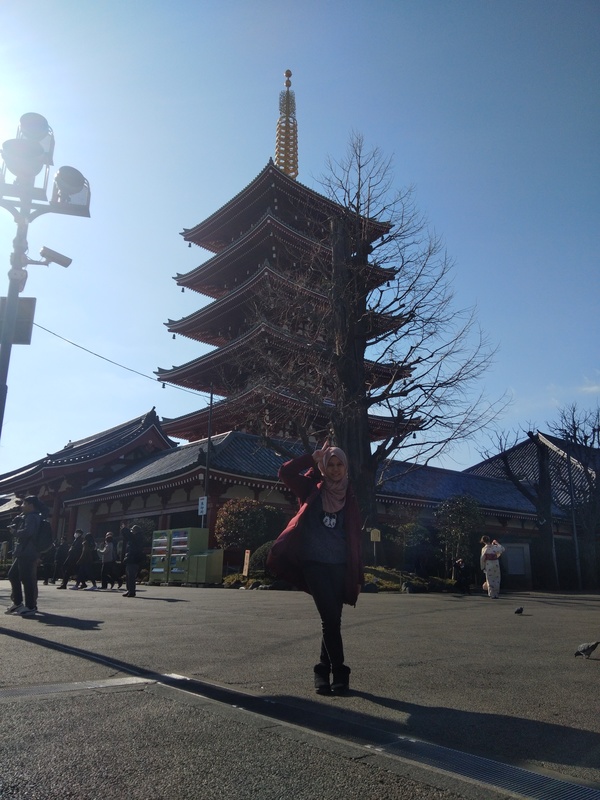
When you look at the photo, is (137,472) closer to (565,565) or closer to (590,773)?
(565,565)

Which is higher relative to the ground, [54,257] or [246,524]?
[54,257]

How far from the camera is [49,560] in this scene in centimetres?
2098

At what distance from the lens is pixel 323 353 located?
707 inches

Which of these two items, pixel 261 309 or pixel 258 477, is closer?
pixel 258 477

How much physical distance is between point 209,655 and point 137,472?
84.8 feet

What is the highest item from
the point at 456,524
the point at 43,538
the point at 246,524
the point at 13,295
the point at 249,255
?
the point at 249,255

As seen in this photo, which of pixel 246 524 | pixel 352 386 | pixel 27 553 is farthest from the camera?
pixel 246 524

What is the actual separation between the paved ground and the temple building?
13.6 m

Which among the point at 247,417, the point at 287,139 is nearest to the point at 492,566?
the point at 247,417

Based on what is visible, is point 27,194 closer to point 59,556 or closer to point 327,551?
point 327,551

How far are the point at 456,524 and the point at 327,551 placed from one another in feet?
→ 61.8

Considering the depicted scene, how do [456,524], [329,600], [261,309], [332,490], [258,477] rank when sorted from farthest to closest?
[261,309] → [258,477] → [456,524] → [332,490] → [329,600]

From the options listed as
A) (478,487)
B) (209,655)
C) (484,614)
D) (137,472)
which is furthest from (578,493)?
(209,655)

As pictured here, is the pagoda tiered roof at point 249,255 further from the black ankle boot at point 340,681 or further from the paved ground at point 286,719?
the black ankle boot at point 340,681
